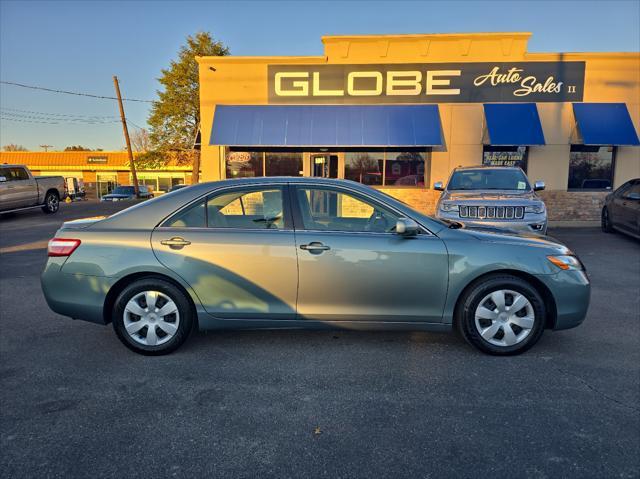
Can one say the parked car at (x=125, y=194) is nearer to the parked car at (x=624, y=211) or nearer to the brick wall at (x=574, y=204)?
the brick wall at (x=574, y=204)

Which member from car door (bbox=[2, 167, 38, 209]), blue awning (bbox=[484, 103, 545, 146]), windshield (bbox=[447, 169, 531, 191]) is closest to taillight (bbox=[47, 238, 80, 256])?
windshield (bbox=[447, 169, 531, 191])

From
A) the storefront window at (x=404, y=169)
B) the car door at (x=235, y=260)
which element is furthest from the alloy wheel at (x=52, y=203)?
the car door at (x=235, y=260)

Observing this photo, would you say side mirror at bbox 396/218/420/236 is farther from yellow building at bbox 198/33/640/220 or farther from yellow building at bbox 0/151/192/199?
yellow building at bbox 0/151/192/199

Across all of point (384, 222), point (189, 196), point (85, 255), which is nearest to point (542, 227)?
point (384, 222)

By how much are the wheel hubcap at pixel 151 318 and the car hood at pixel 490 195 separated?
20.3 feet

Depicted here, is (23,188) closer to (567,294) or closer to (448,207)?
(448,207)

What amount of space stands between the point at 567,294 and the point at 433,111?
36.8 feet

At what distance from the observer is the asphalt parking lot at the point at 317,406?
97.4 inches

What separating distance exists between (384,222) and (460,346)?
1.41 m

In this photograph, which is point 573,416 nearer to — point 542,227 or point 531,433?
point 531,433

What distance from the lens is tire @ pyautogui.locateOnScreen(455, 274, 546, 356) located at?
3.87 meters

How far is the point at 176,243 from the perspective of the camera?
3904 mm

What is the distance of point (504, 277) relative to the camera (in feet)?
12.8

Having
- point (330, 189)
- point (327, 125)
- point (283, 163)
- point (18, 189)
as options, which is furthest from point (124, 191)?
point (330, 189)
